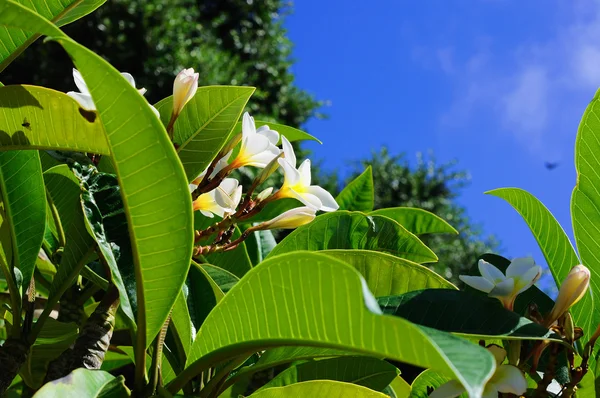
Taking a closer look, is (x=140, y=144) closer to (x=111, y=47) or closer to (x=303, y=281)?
(x=303, y=281)

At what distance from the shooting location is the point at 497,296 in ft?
2.45

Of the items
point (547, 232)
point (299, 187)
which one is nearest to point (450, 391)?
point (547, 232)

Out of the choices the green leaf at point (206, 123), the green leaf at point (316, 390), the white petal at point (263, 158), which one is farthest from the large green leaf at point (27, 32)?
the green leaf at point (316, 390)

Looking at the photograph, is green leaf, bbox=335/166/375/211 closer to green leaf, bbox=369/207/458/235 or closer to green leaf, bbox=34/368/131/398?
green leaf, bbox=369/207/458/235

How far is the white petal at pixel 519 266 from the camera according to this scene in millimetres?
764

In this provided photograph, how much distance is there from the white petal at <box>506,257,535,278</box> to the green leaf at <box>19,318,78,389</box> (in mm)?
729

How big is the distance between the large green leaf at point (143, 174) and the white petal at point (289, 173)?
0.28 metres

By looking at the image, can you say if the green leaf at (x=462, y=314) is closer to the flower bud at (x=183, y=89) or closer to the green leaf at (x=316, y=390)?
the green leaf at (x=316, y=390)

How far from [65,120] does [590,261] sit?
694 millimetres

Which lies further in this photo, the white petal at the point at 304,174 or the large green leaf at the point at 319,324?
the white petal at the point at 304,174

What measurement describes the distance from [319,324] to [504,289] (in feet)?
0.88

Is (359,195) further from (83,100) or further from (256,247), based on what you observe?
(83,100)

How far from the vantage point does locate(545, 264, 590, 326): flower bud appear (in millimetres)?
723

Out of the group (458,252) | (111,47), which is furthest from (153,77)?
(458,252)
